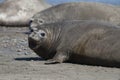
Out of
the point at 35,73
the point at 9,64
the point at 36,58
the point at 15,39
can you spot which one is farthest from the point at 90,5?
the point at 35,73

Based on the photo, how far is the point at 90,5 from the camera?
12492 mm

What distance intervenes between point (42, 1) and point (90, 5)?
4419 mm

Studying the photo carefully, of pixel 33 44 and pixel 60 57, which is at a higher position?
pixel 33 44

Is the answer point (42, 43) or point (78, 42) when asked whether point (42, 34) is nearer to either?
point (42, 43)

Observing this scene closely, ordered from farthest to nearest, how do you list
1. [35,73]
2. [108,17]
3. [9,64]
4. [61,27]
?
[108,17]
[61,27]
[9,64]
[35,73]

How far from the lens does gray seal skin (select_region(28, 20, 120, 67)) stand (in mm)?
7953

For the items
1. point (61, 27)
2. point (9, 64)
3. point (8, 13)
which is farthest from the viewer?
point (8, 13)

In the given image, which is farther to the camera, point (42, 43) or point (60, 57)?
point (42, 43)

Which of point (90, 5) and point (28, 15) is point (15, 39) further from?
point (28, 15)

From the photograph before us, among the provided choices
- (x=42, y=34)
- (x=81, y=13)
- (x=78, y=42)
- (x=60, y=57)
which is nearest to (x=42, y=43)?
(x=42, y=34)

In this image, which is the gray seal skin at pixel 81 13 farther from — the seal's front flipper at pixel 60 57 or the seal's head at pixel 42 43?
the seal's front flipper at pixel 60 57

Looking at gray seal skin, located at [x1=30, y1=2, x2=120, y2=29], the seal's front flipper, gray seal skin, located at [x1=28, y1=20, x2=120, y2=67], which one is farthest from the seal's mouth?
gray seal skin, located at [x1=30, y1=2, x2=120, y2=29]

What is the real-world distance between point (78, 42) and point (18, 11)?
830 centimetres

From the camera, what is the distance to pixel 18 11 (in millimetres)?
16406
